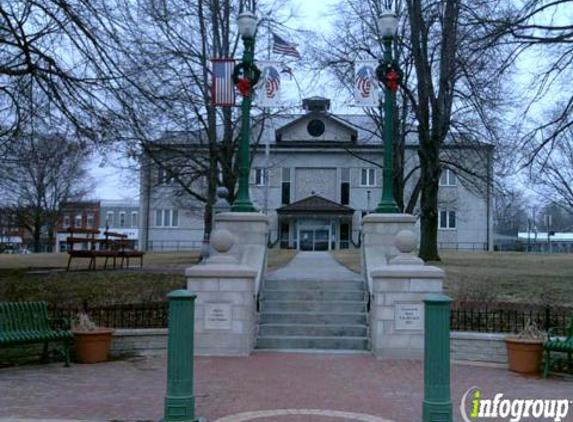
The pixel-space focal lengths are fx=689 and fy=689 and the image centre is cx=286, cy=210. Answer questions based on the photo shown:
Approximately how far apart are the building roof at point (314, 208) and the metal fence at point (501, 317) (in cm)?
4096

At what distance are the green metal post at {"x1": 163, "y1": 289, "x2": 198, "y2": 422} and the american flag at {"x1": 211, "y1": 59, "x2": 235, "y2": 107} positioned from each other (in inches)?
368

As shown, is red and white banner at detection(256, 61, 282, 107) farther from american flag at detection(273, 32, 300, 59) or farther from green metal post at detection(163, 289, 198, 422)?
green metal post at detection(163, 289, 198, 422)

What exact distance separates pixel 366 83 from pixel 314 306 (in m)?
5.29

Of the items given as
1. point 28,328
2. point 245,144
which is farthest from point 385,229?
point 28,328

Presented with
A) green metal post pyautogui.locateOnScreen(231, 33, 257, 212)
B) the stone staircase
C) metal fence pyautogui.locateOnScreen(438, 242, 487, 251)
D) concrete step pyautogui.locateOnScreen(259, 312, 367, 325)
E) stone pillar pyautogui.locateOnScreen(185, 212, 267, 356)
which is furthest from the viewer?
metal fence pyautogui.locateOnScreen(438, 242, 487, 251)

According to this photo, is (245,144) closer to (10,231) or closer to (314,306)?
(314,306)

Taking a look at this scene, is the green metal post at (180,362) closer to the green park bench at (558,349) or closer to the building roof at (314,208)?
the green park bench at (558,349)

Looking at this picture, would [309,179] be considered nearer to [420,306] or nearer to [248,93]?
[248,93]

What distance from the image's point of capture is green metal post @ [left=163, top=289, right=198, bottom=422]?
693 cm

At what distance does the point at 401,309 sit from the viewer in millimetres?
12023

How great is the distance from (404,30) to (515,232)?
312 ft

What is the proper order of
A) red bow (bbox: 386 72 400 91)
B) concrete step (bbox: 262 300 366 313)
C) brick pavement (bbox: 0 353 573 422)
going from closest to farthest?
brick pavement (bbox: 0 353 573 422) → concrete step (bbox: 262 300 366 313) → red bow (bbox: 386 72 400 91)

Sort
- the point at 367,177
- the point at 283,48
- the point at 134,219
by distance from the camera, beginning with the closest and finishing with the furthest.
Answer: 1. the point at 283,48
2. the point at 367,177
3. the point at 134,219

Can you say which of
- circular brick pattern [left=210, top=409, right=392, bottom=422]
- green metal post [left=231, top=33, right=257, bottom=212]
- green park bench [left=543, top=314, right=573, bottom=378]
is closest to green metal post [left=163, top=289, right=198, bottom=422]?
circular brick pattern [left=210, top=409, right=392, bottom=422]
